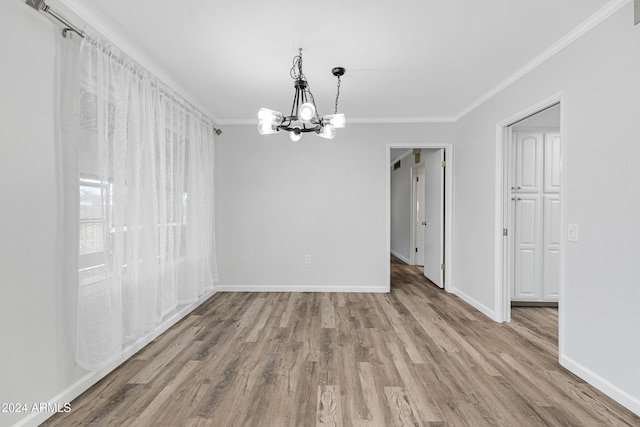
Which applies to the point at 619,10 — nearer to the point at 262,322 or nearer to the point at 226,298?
the point at 262,322

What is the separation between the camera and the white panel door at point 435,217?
4355 mm

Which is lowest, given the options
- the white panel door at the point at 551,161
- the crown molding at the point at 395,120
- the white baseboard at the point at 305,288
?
the white baseboard at the point at 305,288

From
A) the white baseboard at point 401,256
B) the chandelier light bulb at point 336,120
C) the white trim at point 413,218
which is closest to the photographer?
the chandelier light bulb at point 336,120

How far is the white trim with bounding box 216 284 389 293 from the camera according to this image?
4.28 m

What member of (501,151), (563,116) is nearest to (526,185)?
(501,151)

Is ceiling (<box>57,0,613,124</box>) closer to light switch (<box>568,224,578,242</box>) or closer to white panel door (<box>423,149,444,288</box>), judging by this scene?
white panel door (<box>423,149,444,288</box>)

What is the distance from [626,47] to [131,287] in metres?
3.82

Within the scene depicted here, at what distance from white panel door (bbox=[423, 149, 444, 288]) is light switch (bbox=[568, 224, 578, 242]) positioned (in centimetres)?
213

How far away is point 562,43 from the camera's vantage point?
88.8 inches

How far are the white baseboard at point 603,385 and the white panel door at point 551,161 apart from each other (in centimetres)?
219

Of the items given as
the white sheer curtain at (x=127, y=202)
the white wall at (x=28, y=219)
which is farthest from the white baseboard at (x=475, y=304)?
the white wall at (x=28, y=219)

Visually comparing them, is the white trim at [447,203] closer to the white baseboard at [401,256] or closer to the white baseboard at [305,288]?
the white baseboard at [305,288]

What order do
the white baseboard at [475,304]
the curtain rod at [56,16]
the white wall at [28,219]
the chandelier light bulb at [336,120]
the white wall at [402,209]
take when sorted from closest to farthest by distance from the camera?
1. the white wall at [28,219]
2. the curtain rod at [56,16]
3. the chandelier light bulb at [336,120]
4. the white baseboard at [475,304]
5. the white wall at [402,209]

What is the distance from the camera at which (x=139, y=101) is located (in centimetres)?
244
